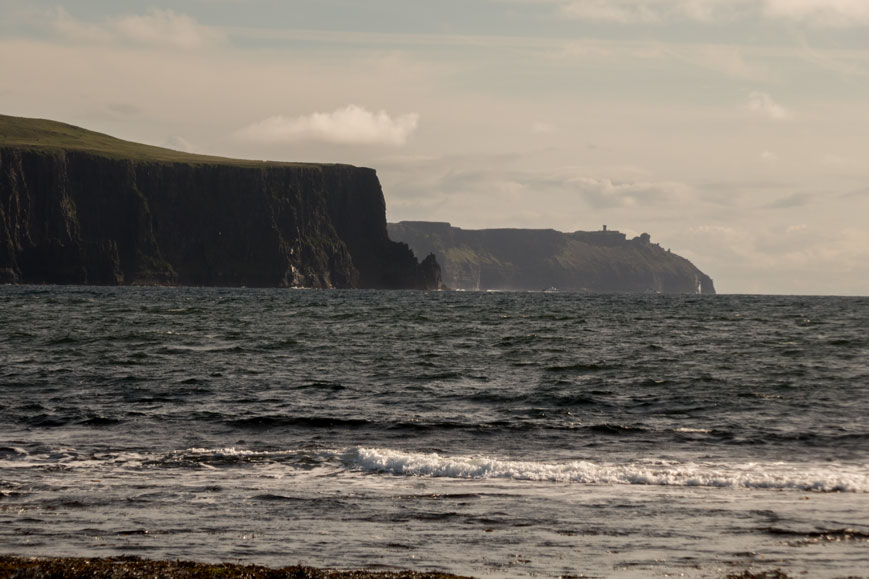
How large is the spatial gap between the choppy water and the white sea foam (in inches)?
3.1

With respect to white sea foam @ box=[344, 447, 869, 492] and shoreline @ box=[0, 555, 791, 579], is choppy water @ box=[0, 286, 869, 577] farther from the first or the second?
shoreline @ box=[0, 555, 791, 579]

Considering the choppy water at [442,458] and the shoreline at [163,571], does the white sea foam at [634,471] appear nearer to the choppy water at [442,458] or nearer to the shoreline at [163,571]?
the choppy water at [442,458]

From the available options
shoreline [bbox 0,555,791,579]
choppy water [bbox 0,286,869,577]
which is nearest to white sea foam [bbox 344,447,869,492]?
choppy water [bbox 0,286,869,577]

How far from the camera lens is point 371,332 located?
2596 inches

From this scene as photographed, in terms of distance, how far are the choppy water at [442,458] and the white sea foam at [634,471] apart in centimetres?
8

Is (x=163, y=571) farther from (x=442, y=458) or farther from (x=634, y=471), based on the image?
(x=634, y=471)

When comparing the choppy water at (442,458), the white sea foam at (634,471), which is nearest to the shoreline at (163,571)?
the choppy water at (442,458)

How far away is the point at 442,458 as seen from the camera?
20.8 metres

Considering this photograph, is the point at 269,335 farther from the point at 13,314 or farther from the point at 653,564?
the point at 653,564

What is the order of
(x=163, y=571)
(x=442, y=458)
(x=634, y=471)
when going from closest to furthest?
1. (x=163, y=571)
2. (x=634, y=471)
3. (x=442, y=458)

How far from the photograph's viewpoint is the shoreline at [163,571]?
10133 millimetres

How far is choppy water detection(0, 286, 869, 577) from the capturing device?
42.3 feet

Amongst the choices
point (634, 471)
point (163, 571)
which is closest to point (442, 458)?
point (634, 471)

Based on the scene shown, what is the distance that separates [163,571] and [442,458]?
1087 centimetres
